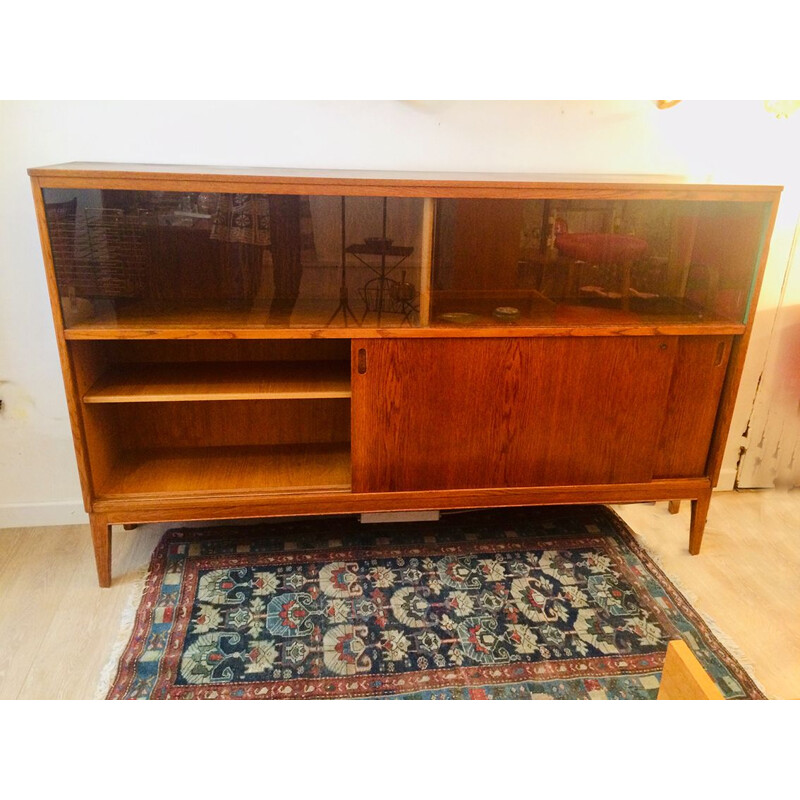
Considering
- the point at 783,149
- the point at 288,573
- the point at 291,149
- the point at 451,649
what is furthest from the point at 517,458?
the point at 783,149

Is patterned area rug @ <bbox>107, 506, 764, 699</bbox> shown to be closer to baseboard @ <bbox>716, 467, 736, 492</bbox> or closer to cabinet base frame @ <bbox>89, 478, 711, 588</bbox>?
cabinet base frame @ <bbox>89, 478, 711, 588</bbox>

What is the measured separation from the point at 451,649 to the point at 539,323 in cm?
85

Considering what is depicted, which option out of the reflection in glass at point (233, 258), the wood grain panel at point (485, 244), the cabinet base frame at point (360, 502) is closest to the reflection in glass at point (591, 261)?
the wood grain panel at point (485, 244)

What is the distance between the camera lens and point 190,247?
1.63 metres

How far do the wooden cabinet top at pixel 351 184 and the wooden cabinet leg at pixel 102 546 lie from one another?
85 centimetres

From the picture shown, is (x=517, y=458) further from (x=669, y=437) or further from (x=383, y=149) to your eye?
(x=383, y=149)

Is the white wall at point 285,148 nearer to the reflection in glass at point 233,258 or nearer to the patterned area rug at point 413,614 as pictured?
the reflection in glass at point 233,258

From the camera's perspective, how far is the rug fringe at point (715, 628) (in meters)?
1.52

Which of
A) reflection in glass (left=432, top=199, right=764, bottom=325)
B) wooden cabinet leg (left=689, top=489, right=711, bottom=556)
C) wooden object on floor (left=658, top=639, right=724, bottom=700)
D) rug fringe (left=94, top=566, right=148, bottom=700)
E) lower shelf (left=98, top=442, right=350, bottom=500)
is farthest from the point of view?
wooden cabinet leg (left=689, top=489, right=711, bottom=556)

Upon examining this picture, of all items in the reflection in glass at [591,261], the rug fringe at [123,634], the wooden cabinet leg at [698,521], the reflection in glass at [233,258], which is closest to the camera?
the rug fringe at [123,634]

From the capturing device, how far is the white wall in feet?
5.68

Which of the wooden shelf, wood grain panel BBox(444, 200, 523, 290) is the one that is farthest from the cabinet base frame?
wood grain panel BBox(444, 200, 523, 290)

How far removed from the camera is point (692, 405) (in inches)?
72.5

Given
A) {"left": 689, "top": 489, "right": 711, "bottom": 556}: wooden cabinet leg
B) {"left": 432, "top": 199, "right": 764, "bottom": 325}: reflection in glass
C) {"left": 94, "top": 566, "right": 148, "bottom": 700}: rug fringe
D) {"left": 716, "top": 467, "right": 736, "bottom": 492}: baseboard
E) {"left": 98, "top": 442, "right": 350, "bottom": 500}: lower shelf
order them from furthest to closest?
{"left": 716, "top": 467, "right": 736, "bottom": 492}: baseboard
{"left": 689, "top": 489, "right": 711, "bottom": 556}: wooden cabinet leg
{"left": 98, "top": 442, "right": 350, "bottom": 500}: lower shelf
{"left": 432, "top": 199, "right": 764, "bottom": 325}: reflection in glass
{"left": 94, "top": 566, "right": 148, "bottom": 700}: rug fringe
